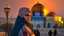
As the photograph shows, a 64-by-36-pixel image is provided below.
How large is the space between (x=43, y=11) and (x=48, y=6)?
190 mm

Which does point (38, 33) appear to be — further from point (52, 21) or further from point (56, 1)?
point (56, 1)

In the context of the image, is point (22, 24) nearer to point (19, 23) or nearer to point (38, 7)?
point (19, 23)

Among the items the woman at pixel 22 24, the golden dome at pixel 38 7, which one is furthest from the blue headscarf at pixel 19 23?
the golden dome at pixel 38 7

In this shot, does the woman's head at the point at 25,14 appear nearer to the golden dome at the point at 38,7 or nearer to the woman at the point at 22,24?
the woman at the point at 22,24

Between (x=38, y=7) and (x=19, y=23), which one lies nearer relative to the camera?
(x=19, y=23)

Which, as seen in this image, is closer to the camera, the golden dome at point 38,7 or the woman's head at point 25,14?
the woman's head at point 25,14

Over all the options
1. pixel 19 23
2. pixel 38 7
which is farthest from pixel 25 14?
pixel 38 7

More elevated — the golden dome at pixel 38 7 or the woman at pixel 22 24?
the golden dome at pixel 38 7

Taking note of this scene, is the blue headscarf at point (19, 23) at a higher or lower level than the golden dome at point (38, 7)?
lower

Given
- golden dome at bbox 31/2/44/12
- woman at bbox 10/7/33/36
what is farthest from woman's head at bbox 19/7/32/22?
golden dome at bbox 31/2/44/12

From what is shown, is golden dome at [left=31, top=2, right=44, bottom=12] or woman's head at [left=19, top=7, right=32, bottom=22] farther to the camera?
golden dome at [left=31, top=2, right=44, bottom=12]

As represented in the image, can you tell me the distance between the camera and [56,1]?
18.6 feet

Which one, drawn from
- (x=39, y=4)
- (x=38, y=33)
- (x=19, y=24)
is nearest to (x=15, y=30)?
(x=19, y=24)

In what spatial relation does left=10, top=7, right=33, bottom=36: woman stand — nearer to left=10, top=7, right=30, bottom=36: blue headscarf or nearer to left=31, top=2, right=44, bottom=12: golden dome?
left=10, top=7, right=30, bottom=36: blue headscarf
